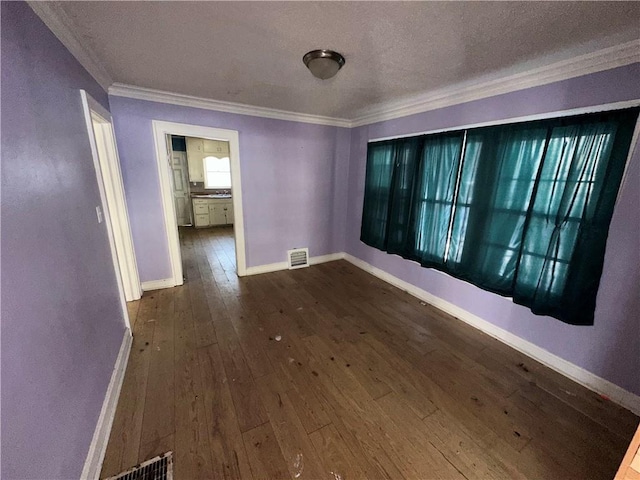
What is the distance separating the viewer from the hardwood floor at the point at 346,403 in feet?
4.38

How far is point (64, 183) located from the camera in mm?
1365

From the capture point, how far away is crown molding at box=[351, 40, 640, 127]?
5.17ft

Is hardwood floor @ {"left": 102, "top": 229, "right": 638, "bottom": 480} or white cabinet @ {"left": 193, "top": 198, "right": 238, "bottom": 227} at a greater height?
white cabinet @ {"left": 193, "top": 198, "right": 238, "bottom": 227}

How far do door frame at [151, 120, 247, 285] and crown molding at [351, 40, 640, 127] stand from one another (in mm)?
1919

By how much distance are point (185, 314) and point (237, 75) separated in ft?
8.03

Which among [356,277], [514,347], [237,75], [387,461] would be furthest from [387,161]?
[387,461]

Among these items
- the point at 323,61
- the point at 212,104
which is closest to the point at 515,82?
the point at 323,61

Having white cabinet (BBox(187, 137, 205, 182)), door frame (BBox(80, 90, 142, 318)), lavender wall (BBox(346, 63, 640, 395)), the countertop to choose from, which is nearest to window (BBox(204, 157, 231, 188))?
white cabinet (BBox(187, 137, 205, 182))

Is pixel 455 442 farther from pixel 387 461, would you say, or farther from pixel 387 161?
pixel 387 161

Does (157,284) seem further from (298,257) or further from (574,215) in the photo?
(574,215)

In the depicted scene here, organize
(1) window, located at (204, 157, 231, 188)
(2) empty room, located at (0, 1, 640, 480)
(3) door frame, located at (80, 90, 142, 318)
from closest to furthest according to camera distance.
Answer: (2) empty room, located at (0, 1, 640, 480) < (3) door frame, located at (80, 90, 142, 318) < (1) window, located at (204, 157, 231, 188)

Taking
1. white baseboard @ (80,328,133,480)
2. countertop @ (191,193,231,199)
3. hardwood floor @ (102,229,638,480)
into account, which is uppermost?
countertop @ (191,193,231,199)

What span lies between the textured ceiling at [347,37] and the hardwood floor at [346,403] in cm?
236

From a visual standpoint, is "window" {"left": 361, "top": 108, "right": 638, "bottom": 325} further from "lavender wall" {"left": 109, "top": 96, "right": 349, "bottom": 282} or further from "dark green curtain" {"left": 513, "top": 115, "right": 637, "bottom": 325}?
"lavender wall" {"left": 109, "top": 96, "right": 349, "bottom": 282}
